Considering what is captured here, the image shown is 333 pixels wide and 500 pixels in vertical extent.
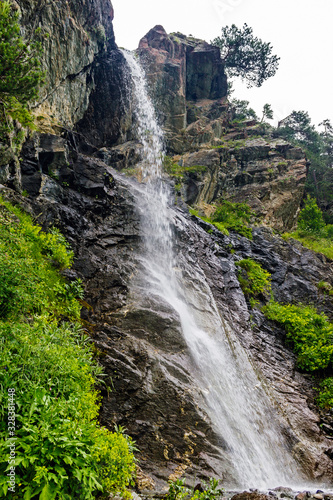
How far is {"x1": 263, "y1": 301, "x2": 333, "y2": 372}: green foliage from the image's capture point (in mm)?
10672

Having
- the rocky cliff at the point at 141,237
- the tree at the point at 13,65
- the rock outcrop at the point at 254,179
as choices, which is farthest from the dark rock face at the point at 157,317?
the rock outcrop at the point at 254,179

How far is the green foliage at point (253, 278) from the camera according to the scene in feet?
45.5

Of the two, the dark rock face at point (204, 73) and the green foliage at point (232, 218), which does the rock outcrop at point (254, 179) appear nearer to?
the green foliage at point (232, 218)

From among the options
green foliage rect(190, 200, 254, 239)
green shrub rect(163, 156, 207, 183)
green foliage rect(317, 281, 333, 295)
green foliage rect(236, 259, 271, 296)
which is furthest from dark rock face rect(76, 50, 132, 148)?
green foliage rect(317, 281, 333, 295)

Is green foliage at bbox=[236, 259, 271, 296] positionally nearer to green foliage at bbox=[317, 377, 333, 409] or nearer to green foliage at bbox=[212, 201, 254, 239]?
green foliage at bbox=[212, 201, 254, 239]

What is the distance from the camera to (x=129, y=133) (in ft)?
73.7

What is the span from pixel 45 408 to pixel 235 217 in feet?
61.4

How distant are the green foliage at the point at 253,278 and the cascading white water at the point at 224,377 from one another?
2888mm

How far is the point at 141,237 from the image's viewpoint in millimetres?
12203

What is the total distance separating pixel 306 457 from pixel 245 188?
20.2 metres

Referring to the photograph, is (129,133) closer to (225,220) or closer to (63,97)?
(63,97)

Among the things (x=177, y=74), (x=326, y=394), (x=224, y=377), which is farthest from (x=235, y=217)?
(x=177, y=74)

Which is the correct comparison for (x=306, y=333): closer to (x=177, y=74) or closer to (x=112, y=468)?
(x=112, y=468)

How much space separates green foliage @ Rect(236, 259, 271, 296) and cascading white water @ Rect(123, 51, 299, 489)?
2.89 m
